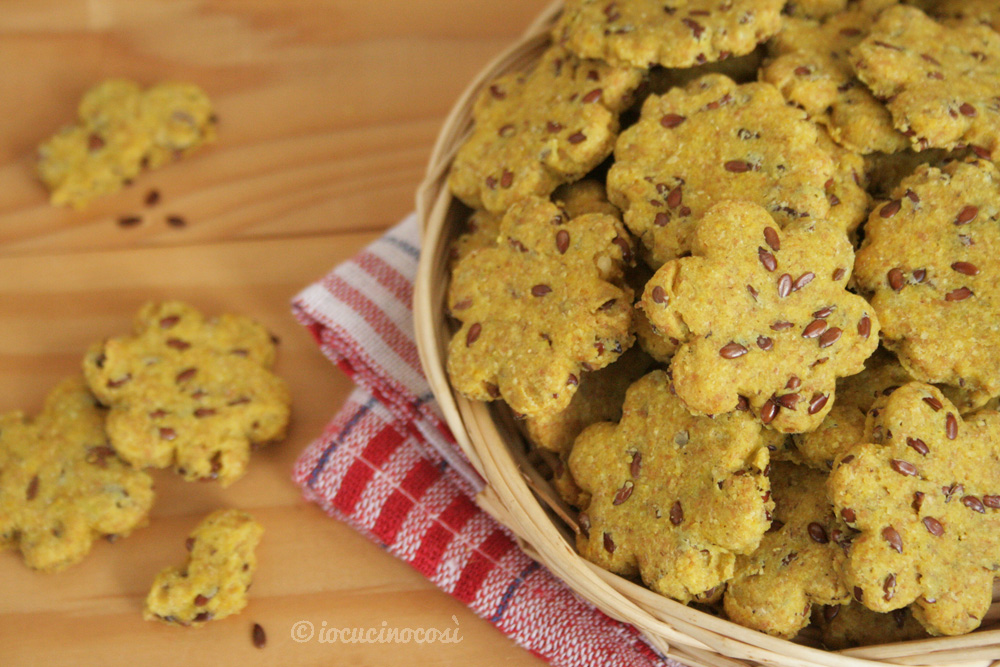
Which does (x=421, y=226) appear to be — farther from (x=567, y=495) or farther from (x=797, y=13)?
(x=797, y=13)

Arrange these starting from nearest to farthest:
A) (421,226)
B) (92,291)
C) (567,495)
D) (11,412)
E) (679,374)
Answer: (679,374), (567,495), (421,226), (11,412), (92,291)

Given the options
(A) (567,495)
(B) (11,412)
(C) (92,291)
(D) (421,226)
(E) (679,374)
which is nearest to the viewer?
(E) (679,374)

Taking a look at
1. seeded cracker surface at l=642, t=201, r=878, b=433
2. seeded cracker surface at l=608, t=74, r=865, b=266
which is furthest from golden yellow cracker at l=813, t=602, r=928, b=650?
seeded cracker surface at l=608, t=74, r=865, b=266

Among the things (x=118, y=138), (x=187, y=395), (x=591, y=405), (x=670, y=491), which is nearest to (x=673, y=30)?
(x=591, y=405)

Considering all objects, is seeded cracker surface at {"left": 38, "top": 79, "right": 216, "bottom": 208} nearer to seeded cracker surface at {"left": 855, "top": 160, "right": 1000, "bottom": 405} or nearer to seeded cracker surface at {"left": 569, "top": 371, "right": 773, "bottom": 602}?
seeded cracker surface at {"left": 569, "top": 371, "right": 773, "bottom": 602}

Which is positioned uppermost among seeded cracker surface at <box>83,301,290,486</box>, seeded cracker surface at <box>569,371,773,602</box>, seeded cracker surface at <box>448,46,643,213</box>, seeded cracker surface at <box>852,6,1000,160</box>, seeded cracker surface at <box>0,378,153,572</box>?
seeded cracker surface at <box>852,6,1000,160</box>

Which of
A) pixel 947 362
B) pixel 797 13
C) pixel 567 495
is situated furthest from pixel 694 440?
pixel 797 13

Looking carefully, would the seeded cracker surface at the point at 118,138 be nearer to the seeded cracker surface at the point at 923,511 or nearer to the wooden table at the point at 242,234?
the wooden table at the point at 242,234
